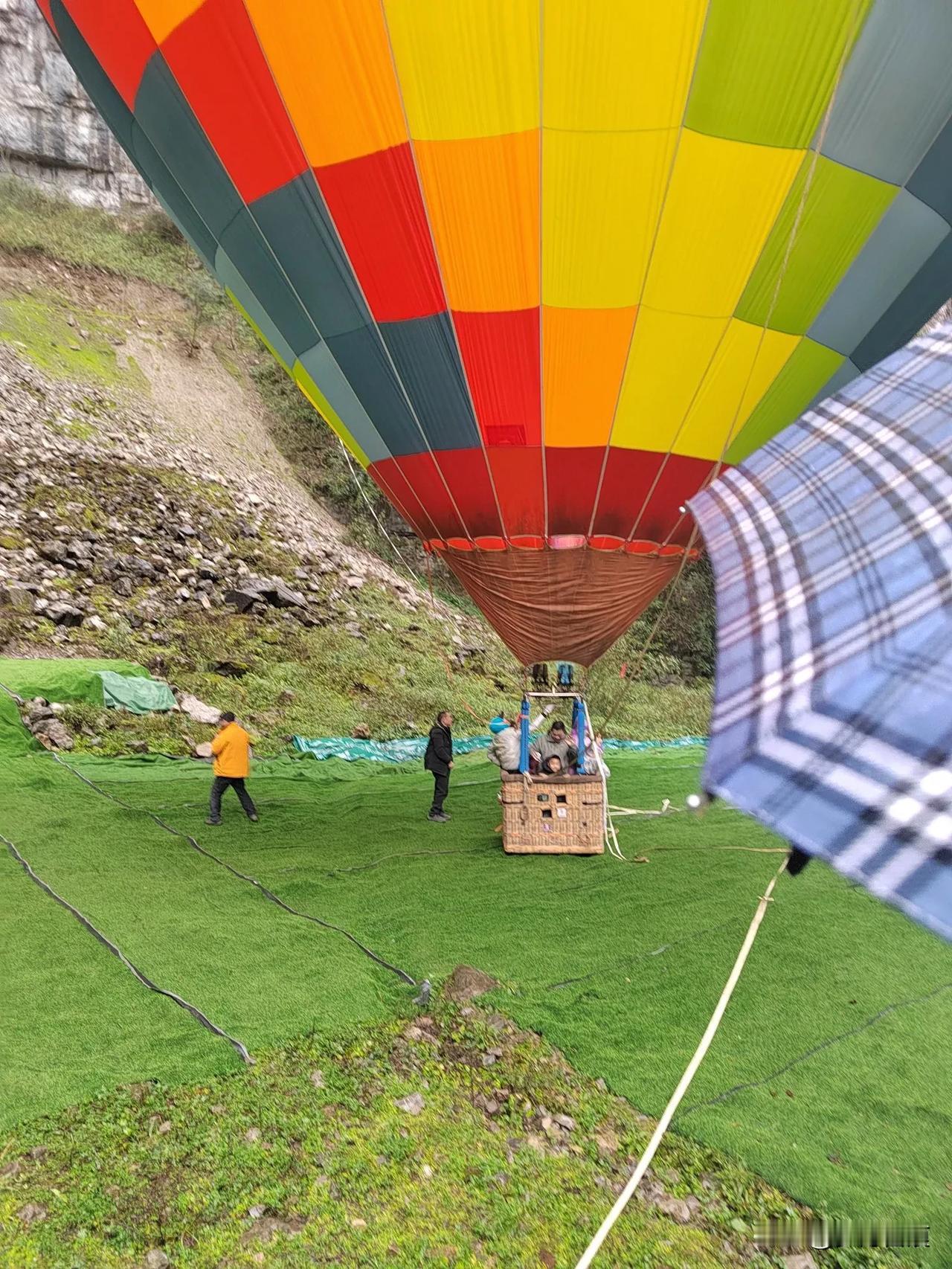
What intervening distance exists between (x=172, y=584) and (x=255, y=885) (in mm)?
6362

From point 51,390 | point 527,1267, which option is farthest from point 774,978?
point 51,390

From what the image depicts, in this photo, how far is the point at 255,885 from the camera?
4223 mm

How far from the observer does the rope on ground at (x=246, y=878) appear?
3480mm

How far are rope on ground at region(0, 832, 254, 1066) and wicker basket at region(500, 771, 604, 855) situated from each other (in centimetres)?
230

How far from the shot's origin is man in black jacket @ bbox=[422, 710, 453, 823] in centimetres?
569

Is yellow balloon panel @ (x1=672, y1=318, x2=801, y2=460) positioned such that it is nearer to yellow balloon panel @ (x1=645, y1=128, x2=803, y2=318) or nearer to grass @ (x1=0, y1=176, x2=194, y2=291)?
yellow balloon panel @ (x1=645, y1=128, x2=803, y2=318)

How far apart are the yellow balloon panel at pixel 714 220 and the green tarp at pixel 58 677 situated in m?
5.53

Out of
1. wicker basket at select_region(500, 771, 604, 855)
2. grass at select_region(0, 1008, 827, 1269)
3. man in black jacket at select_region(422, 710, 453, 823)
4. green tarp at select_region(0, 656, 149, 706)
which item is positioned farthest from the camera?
green tarp at select_region(0, 656, 149, 706)

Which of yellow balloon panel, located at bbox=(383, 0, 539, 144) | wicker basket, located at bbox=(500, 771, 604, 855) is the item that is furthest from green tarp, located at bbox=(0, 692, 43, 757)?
yellow balloon panel, located at bbox=(383, 0, 539, 144)

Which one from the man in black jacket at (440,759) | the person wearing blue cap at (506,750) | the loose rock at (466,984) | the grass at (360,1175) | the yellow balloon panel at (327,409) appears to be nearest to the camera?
the grass at (360,1175)

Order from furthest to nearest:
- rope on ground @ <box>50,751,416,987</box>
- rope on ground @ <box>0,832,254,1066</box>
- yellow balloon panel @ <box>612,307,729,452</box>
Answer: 1. yellow balloon panel @ <box>612,307,729,452</box>
2. rope on ground @ <box>50,751,416,987</box>
3. rope on ground @ <box>0,832,254,1066</box>

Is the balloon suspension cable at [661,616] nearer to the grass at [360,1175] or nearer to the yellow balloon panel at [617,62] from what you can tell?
the grass at [360,1175]

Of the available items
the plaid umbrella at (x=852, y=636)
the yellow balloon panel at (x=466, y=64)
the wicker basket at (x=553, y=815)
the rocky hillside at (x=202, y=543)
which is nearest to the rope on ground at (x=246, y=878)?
the rocky hillside at (x=202, y=543)

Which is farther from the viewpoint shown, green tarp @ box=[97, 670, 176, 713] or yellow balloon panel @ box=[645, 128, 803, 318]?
green tarp @ box=[97, 670, 176, 713]
